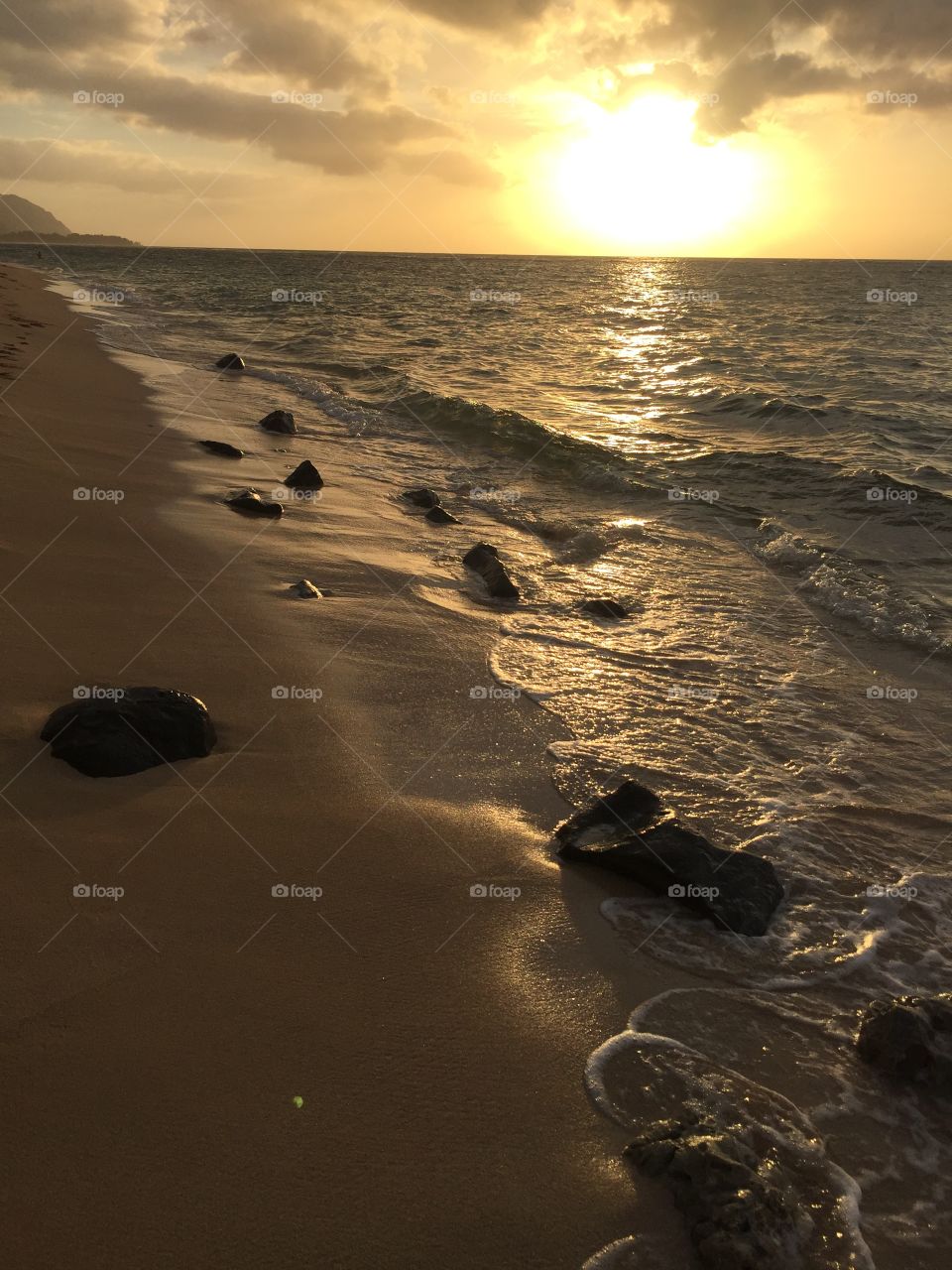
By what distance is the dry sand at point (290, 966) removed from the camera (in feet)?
7.84

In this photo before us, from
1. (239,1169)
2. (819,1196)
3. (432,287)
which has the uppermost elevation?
(432,287)

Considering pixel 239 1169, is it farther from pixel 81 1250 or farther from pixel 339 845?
pixel 339 845

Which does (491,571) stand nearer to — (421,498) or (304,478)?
(421,498)

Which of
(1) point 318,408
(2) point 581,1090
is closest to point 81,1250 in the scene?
(2) point 581,1090

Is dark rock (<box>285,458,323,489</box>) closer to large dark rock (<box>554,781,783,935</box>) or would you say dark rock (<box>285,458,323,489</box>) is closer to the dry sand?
the dry sand

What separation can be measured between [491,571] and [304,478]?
3.39 metres

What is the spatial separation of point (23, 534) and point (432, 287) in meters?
61.0

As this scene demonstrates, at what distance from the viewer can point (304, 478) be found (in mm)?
10352

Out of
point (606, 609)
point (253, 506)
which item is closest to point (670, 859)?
point (606, 609)

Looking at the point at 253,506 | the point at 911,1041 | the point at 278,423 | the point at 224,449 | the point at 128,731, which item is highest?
the point at 278,423

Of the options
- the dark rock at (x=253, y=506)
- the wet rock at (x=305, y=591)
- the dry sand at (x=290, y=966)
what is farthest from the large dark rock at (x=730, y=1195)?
the dark rock at (x=253, y=506)

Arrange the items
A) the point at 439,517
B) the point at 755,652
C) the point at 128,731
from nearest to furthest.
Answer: the point at 128,731 → the point at 755,652 → the point at 439,517

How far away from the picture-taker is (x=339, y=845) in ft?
13.0

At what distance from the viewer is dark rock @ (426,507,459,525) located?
988 cm
